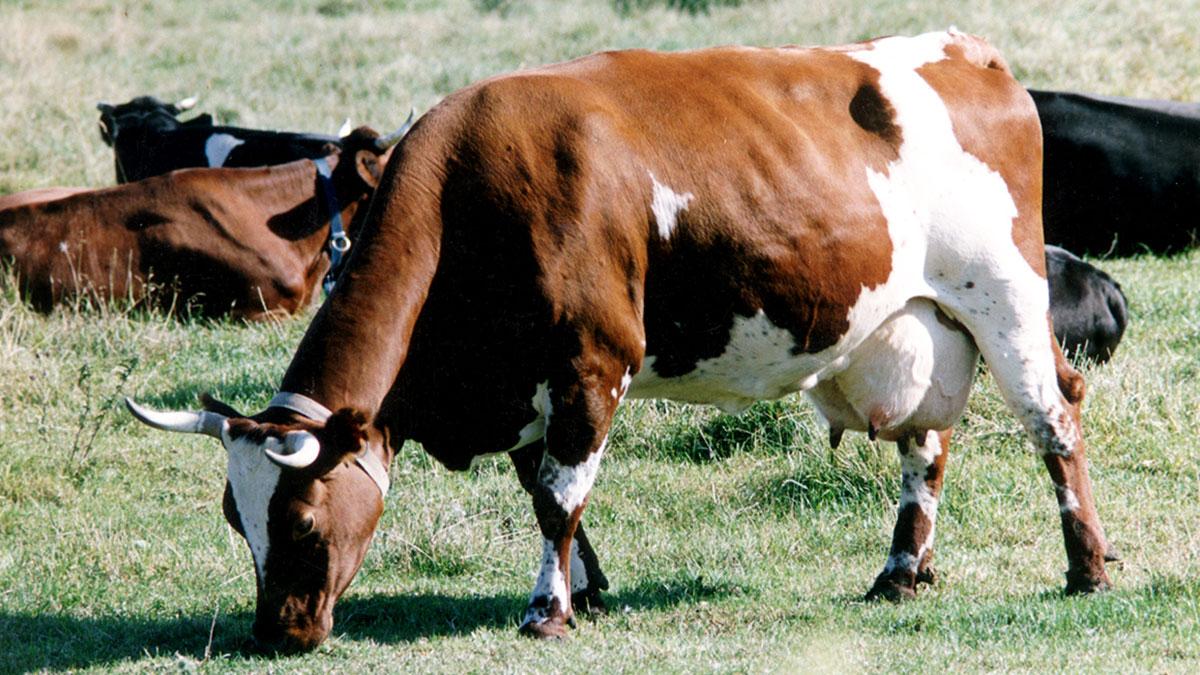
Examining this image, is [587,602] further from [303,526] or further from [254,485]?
[254,485]

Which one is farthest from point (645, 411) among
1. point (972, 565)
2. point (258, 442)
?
point (258, 442)

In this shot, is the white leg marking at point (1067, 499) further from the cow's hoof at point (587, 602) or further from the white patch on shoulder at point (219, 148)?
the white patch on shoulder at point (219, 148)

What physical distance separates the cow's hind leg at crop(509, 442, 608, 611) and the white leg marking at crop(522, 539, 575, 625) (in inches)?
16.1

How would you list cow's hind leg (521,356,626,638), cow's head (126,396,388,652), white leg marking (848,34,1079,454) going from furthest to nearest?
white leg marking (848,34,1079,454) → cow's hind leg (521,356,626,638) → cow's head (126,396,388,652)

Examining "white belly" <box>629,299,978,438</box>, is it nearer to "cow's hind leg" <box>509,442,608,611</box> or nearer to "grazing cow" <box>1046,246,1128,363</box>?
"cow's hind leg" <box>509,442,608,611</box>

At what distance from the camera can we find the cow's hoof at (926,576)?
272 inches

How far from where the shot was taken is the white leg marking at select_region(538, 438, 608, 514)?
6.11 m

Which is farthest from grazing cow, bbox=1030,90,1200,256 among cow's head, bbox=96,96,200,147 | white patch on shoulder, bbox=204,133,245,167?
cow's head, bbox=96,96,200,147

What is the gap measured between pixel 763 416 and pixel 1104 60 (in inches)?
356

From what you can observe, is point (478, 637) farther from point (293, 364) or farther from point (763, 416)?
point (763, 416)

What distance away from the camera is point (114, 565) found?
24.4ft

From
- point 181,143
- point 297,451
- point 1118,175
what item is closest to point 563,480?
point 297,451

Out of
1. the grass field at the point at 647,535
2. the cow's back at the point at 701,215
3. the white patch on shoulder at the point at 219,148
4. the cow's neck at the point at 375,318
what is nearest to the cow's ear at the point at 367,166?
the grass field at the point at 647,535

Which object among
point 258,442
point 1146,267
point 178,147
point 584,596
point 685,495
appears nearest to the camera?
point 258,442
